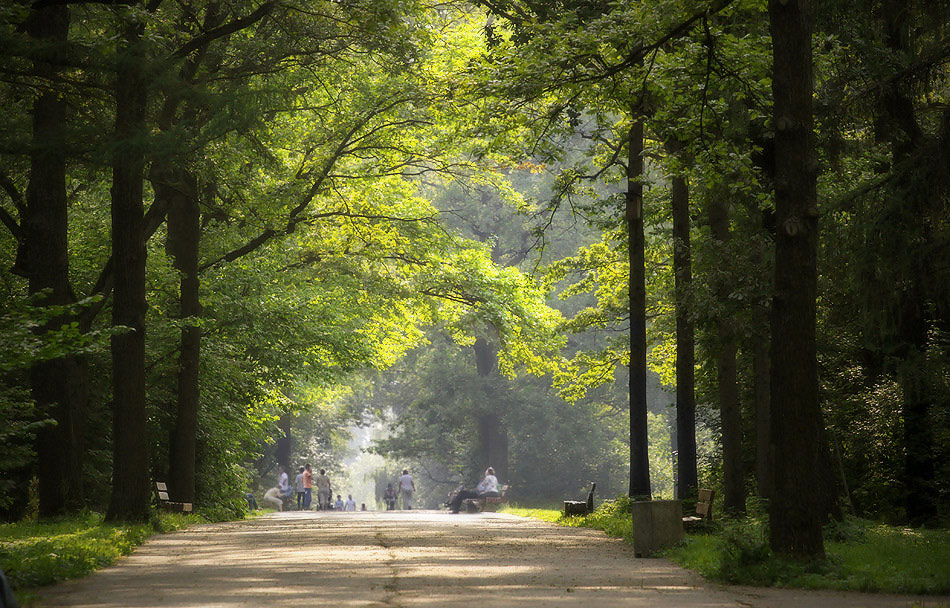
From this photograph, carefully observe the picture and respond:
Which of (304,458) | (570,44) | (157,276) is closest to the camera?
(570,44)

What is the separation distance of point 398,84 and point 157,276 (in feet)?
24.4

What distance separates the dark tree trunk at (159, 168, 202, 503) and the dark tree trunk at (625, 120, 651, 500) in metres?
9.44

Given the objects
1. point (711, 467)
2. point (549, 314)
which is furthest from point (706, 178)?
point (549, 314)

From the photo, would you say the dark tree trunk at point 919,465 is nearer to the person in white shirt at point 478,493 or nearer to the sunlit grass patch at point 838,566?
the sunlit grass patch at point 838,566

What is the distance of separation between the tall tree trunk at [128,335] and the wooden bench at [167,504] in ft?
14.8

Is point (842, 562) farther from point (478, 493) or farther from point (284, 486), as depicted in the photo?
point (284, 486)

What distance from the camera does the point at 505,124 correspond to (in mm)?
18453

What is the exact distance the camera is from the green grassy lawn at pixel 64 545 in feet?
36.7

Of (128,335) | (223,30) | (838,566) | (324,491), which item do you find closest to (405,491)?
(324,491)

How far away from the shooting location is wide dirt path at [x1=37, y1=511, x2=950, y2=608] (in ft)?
31.9

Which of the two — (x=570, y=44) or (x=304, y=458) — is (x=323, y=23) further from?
(x=304, y=458)

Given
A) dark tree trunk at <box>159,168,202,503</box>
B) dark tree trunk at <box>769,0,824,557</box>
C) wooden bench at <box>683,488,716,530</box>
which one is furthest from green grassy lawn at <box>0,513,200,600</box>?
wooden bench at <box>683,488,716,530</box>

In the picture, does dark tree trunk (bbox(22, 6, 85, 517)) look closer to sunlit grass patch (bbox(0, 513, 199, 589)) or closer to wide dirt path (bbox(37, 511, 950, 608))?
sunlit grass patch (bbox(0, 513, 199, 589))

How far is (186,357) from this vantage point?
25922mm
